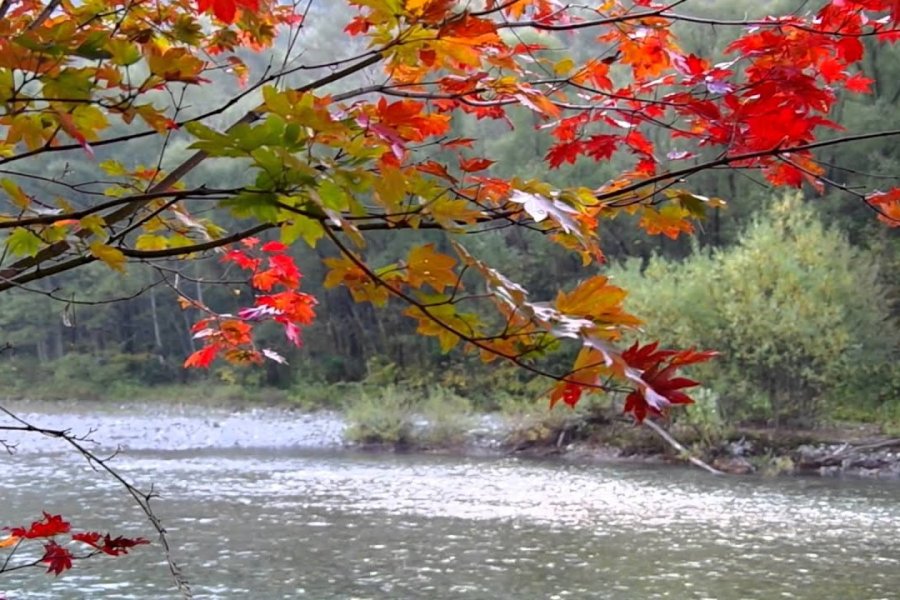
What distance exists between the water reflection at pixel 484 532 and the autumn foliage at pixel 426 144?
16.1ft

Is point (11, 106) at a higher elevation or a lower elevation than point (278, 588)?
higher

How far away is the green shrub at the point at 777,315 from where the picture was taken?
1290cm

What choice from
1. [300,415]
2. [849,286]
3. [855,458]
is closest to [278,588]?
[855,458]

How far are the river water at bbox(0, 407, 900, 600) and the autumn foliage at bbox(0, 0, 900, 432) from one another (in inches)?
194

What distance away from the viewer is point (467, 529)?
26.1 ft

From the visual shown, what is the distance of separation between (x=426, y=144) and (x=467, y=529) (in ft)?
22.9

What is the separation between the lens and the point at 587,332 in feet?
2.76

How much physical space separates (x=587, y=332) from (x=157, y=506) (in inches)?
354

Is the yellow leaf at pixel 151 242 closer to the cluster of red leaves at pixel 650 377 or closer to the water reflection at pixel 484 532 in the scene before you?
the cluster of red leaves at pixel 650 377

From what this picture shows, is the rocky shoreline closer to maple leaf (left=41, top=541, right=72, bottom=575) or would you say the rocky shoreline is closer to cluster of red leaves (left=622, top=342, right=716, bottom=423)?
maple leaf (left=41, top=541, right=72, bottom=575)

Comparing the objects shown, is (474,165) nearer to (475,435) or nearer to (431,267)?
(431,267)

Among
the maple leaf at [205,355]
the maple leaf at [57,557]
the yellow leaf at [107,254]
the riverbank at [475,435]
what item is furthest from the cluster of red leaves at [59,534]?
the riverbank at [475,435]

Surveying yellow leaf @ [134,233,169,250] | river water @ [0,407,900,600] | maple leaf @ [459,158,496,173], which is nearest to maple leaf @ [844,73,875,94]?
maple leaf @ [459,158,496,173]

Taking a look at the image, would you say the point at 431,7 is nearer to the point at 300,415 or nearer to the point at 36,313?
the point at 300,415
